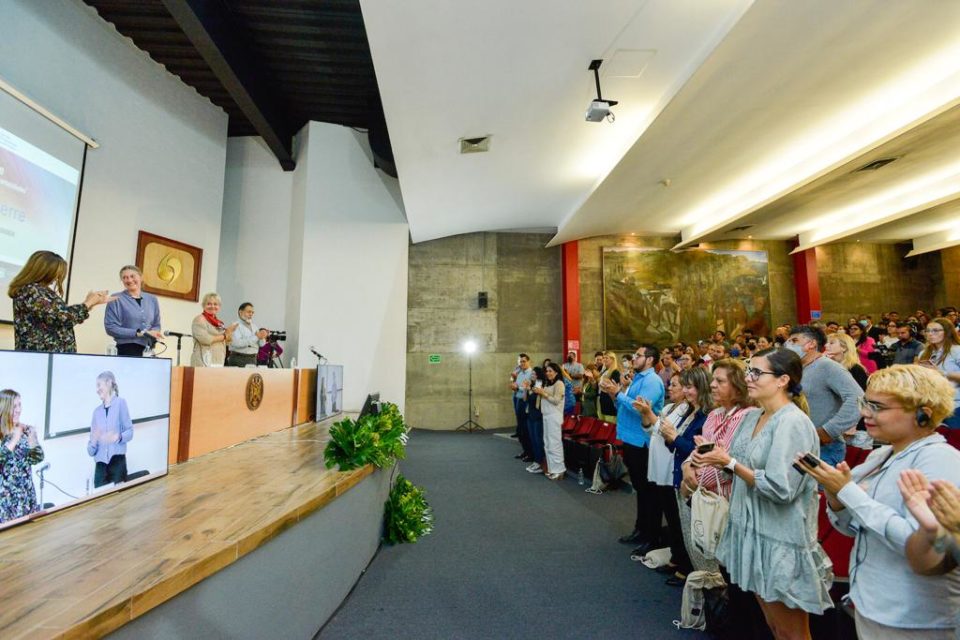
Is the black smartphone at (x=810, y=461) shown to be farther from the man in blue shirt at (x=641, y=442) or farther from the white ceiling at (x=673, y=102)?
the white ceiling at (x=673, y=102)

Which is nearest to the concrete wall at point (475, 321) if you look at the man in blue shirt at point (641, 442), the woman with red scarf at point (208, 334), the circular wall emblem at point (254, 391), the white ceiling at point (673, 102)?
the white ceiling at point (673, 102)

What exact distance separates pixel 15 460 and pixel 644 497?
3.41 m

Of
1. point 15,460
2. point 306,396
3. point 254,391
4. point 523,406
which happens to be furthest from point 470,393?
point 15,460

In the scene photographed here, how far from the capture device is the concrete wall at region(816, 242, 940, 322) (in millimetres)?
11086

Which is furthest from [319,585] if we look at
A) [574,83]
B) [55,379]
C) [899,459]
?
[574,83]

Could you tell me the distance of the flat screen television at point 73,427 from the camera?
1.49 meters

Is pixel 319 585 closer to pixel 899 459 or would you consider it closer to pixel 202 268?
pixel 899 459

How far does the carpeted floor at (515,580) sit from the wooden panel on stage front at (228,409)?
1.36 meters

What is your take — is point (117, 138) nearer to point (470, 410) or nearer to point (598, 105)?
point (598, 105)

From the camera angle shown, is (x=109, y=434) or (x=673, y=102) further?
(x=673, y=102)

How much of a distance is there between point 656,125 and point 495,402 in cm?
662

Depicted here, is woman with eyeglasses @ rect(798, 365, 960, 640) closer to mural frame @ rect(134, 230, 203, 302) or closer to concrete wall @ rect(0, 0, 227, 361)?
concrete wall @ rect(0, 0, 227, 361)

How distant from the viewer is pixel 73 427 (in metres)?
1.70

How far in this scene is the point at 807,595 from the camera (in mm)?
1557
